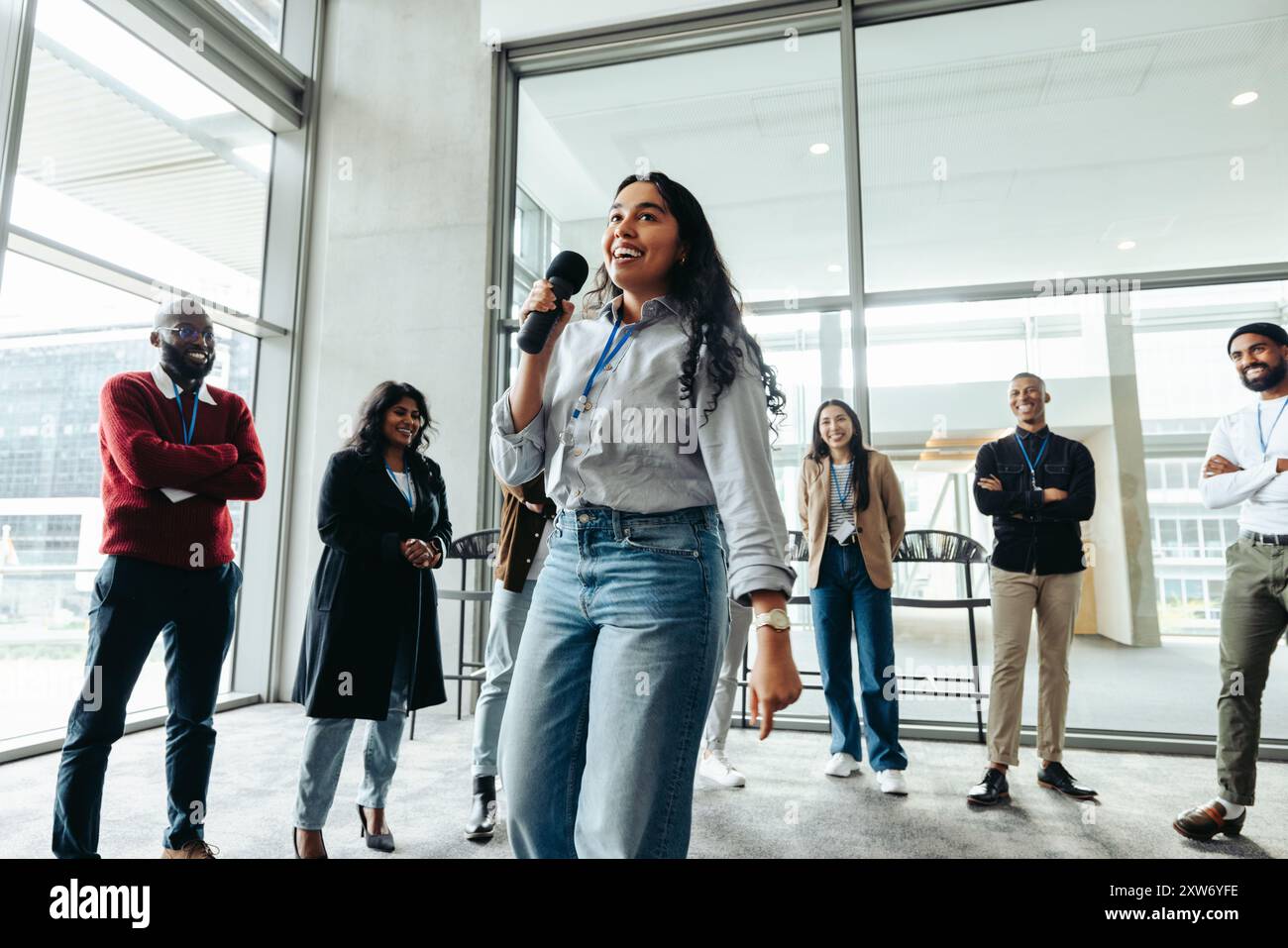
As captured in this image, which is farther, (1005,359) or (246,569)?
(246,569)

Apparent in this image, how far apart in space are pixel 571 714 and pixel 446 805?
76.1 inches

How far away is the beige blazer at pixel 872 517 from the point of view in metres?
3.20

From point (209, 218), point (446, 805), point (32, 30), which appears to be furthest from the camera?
point (209, 218)

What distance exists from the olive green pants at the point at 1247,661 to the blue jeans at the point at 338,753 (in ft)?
8.60

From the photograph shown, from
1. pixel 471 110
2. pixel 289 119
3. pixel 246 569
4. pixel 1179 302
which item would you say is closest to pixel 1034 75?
pixel 1179 302

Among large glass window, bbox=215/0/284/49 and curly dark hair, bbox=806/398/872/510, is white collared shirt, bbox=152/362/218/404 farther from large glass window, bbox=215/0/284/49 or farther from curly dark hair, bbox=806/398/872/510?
large glass window, bbox=215/0/284/49

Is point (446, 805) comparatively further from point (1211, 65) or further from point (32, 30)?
point (1211, 65)

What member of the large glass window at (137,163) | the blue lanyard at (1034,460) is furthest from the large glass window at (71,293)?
the blue lanyard at (1034,460)

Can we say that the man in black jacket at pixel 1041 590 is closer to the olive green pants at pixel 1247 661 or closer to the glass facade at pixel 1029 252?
the olive green pants at pixel 1247 661

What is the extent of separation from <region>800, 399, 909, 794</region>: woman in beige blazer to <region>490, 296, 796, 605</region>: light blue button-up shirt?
226 cm

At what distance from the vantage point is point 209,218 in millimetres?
4355

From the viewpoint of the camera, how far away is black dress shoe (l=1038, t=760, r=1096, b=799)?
112 inches

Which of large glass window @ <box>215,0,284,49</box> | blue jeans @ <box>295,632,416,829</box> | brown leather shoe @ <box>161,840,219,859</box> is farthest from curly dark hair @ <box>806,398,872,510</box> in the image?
large glass window @ <box>215,0,284,49</box>
